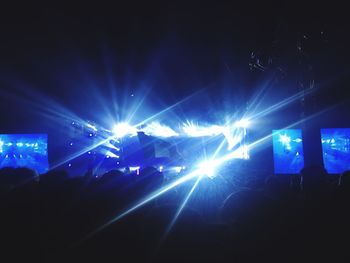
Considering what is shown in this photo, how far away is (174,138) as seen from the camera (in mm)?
12836

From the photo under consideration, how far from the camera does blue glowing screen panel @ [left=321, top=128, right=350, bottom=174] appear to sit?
28.5 ft

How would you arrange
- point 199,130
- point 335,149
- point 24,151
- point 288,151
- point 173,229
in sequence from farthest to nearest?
point 199,130, point 24,151, point 288,151, point 335,149, point 173,229

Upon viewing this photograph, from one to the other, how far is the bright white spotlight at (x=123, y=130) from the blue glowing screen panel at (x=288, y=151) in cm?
566

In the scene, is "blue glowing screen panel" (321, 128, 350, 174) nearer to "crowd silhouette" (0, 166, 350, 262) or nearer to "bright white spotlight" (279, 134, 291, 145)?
"bright white spotlight" (279, 134, 291, 145)

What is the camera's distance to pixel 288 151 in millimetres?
9195

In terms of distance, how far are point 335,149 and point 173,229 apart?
7697 millimetres

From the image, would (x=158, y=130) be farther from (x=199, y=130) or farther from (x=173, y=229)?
(x=173, y=229)

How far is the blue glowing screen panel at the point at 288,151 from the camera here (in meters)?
9.02

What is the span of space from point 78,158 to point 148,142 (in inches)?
106

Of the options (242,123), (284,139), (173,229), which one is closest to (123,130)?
(242,123)

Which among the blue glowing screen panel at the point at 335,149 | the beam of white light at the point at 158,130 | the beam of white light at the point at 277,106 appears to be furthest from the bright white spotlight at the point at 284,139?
the beam of white light at the point at 158,130

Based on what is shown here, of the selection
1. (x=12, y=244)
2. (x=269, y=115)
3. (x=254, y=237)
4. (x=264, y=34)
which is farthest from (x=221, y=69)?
(x=12, y=244)

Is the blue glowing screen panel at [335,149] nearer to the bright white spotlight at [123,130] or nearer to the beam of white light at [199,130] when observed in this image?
the beam of white light at [199,130]

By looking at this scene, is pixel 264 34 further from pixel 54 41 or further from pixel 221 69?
pixel 54 41
